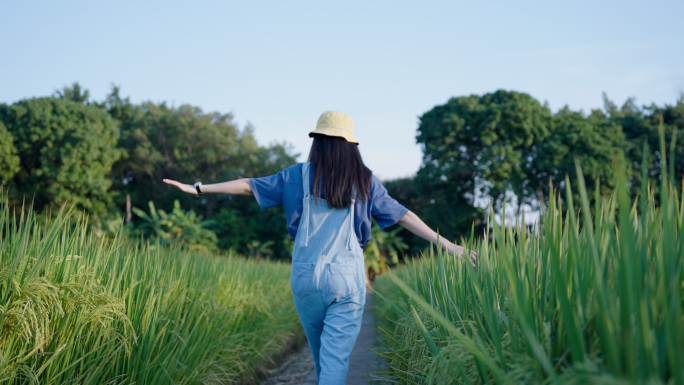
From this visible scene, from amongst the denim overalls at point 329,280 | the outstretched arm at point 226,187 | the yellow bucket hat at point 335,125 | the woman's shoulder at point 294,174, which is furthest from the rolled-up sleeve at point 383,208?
the outstretched arm at point 226,187

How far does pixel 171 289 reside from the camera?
2928 millimetres

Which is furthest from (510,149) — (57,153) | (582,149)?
Result: (57,153)

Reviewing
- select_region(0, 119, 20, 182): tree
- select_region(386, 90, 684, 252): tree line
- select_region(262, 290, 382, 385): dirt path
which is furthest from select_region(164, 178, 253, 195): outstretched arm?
select_region(0, 119, 20, 182): tree

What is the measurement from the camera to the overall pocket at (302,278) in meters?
A: 2.44

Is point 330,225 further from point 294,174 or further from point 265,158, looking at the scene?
point 265,158

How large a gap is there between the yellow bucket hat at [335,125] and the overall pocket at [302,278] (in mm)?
764

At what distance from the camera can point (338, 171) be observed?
257cm

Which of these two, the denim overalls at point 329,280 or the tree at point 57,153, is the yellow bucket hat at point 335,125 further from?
the tree at point 57,153

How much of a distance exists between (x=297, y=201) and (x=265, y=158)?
24.8 m

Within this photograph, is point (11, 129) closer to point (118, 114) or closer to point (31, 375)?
point (118, 114)

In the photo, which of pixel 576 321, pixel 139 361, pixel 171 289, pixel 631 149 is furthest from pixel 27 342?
pixel 631 149

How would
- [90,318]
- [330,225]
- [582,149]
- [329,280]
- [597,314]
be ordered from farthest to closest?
[582,149], [330,225], [329,280], [90,318], [597,314]

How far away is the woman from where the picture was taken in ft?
7.98

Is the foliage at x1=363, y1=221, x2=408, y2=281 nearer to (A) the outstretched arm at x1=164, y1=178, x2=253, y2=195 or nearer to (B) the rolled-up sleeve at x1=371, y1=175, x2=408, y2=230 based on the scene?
(B) the rolled-up sleeve at x1=371, y1=175, x2=408, y2=230
